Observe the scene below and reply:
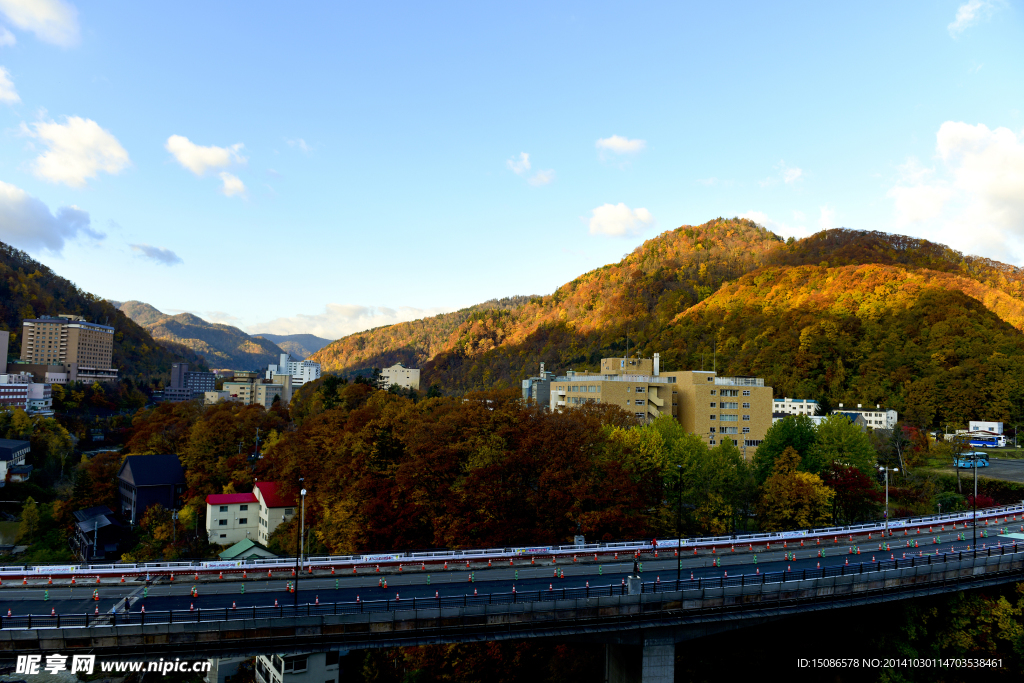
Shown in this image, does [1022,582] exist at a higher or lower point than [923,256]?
lower

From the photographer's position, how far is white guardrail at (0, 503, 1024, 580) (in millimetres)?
29719

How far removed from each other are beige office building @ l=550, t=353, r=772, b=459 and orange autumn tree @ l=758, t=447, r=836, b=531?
23.9 m

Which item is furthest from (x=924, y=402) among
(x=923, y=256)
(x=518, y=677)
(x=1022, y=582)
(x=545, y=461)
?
(x=923, y=256)

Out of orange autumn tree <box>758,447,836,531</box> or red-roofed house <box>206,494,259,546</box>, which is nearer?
orange autumn tree <box>758,447,836,531</box>

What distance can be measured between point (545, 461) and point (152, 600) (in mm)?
25398

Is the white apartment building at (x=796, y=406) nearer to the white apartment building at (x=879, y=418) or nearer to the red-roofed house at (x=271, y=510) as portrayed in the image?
the white apartment building at (x=879, y=418)

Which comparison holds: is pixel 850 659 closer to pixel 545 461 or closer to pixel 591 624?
pixel 591 624

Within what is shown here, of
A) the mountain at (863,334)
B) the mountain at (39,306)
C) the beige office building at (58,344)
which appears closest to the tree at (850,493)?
the mountain at (863,334)

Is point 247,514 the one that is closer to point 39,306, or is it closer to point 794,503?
point 794,503

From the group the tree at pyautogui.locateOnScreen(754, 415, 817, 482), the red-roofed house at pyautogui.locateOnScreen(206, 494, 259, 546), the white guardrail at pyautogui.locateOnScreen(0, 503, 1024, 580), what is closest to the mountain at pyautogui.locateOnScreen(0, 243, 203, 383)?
the red-roofed house at pyautogui.locateOnScreen(206, 494, 259, 546)

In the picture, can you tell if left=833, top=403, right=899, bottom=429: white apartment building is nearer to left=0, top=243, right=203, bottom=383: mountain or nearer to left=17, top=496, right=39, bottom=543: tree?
left=17, top=496, right=39, bottom=543: tree

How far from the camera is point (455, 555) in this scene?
3459 centimetres

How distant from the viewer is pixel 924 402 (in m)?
88.0

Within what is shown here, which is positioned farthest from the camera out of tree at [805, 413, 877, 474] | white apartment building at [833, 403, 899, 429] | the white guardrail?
white apartment building at [833, 403, 899, 429]
